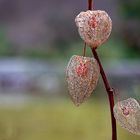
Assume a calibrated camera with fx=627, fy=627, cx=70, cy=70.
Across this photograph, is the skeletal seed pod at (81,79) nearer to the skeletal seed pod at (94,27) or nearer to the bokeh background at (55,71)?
the skeletal seed pod at (94,27)

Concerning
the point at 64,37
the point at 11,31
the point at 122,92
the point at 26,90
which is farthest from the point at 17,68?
the point at 11,31

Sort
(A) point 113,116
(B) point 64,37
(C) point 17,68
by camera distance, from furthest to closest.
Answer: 1. (B) point 64,37
2. (C) point 17,68
3. (A) point 113,116

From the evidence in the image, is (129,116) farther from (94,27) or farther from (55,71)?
(55,71)

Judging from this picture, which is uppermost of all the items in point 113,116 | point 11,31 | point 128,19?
point 113,116

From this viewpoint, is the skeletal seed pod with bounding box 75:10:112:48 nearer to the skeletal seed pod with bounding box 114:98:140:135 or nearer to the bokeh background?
the skeletal seed pod with bounding box 114:98:140:135

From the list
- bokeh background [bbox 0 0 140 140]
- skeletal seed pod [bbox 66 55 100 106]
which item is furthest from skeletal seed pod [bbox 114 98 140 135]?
bokeh background [bbox 0 0 140 140]

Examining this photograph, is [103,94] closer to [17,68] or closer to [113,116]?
[17,68]
